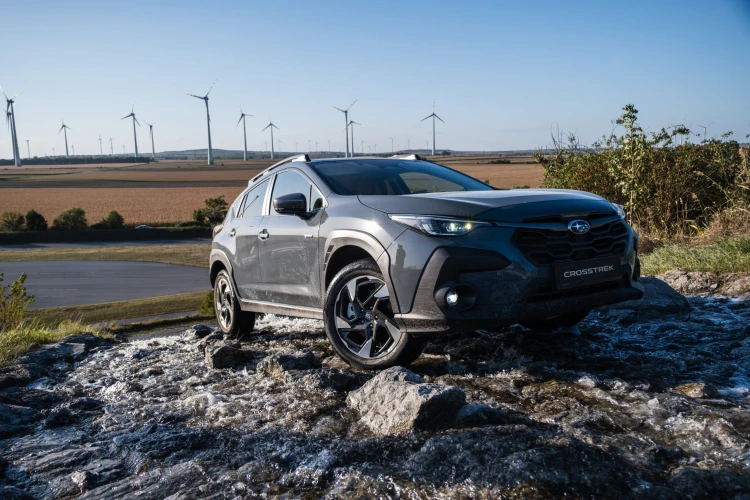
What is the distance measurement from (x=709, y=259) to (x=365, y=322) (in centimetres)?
561

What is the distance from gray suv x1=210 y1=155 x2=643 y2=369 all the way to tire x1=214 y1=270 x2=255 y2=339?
46.4 inches

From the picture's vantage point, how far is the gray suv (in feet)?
14.9

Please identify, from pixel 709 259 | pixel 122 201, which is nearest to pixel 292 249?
pixel 709 259

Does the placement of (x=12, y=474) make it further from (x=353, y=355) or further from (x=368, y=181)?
(x=368, y=181)

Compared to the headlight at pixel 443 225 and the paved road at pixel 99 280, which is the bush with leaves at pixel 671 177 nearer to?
the headlight at pixel 443 225

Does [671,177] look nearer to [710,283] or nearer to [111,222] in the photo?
[710,283]

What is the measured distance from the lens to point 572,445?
3510mm

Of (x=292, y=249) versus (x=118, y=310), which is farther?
(x=118, y=310)

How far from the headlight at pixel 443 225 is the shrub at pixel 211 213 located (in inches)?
2520

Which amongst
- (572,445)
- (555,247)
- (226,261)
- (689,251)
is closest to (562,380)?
(555,247)

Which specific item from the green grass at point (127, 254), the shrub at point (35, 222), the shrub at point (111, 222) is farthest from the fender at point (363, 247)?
the shrub at point (35, 222)

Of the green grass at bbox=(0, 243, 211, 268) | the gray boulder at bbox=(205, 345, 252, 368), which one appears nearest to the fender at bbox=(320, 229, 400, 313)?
the gray boulder at bbox=(205, 345, 252, 368)

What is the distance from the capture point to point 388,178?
6.08 metres

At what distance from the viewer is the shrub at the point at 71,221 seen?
66062 mm
